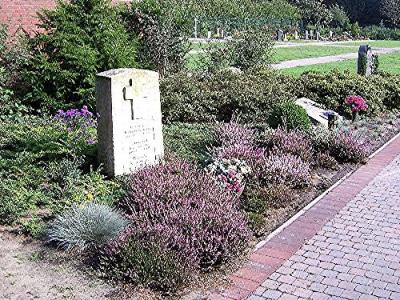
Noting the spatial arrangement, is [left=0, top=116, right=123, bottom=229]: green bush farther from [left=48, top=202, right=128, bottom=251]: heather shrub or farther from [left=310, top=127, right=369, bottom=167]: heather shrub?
[left=310, top=127, right=369, bottom=167]: heather shrub

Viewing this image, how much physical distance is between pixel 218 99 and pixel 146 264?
7053mm

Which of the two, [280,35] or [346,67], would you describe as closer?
[346,67]

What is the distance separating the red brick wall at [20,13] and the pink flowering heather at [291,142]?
651 cm

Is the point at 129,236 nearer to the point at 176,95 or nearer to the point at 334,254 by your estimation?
the point at 334,254

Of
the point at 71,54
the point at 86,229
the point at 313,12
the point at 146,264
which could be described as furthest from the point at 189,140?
the point at 313,12

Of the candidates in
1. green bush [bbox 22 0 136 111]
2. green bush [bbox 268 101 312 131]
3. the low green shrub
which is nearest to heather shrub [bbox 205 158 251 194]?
green bush [bbox 268 101 312 131]

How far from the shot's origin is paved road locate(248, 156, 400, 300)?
496 centimetres

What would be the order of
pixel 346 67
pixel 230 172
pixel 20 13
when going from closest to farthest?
pixel 230 172, pixel 20 13, pixel 346 67

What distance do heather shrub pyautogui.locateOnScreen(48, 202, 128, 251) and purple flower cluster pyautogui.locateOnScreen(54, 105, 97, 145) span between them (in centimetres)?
272

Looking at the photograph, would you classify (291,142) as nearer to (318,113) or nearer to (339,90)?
(318,113)

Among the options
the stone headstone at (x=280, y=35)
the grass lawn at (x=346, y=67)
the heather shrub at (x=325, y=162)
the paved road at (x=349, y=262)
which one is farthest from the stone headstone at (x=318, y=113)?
the stone headstone at (x=280, y=35)

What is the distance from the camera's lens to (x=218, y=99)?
38.0 feet

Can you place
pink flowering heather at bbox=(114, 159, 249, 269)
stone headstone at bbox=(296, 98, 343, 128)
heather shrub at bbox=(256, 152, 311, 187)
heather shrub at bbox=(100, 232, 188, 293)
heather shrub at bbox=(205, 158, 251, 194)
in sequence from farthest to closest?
1. stone headstone at bbox=(296, 98, 343, 128)
2. heather shrub at bbox=(256, 152, 311, 187)
3. heather shrub at bbox=(205, 158, 251, 194)
4. pink flowering heather at bbox=(114, 159, 249, 269)
5. heather shrub at bbox=(100, 232, 188, 293)

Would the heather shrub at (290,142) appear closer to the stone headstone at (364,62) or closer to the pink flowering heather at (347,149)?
the pink flowering heather at (347,149)
